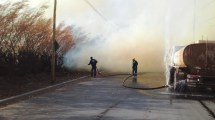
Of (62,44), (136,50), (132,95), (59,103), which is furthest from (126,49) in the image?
(59,103)

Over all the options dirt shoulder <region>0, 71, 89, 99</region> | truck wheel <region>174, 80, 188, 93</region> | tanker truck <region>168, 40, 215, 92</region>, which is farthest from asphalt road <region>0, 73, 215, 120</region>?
truck wheel <region>174, 80, 188, 93</region>

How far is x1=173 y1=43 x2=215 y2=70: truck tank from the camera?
70.1ft

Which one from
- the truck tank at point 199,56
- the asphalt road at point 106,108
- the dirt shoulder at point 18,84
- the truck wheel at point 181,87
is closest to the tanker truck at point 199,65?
the truck tank at point 199,56

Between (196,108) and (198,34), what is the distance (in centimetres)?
2108

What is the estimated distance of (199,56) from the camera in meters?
21.5

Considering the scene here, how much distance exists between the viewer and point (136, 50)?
48.2 metres

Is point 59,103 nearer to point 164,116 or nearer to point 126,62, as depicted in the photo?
point 164,116

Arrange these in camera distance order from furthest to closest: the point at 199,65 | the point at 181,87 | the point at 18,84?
1. the point at 18,84
2. the point at 181,87
3. the point at 199,65

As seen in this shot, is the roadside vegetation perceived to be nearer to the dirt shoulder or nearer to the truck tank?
the dirt shoulder

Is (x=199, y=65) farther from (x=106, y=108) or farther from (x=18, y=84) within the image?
(x=18, y=84)

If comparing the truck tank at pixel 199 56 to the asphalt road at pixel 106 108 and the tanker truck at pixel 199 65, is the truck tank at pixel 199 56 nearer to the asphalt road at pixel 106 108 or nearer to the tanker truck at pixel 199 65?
the tanker truck at pixel 199 65

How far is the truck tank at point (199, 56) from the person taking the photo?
21375 mm

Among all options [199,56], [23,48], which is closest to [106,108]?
[199,56]

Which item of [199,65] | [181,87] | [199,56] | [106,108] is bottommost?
[106,108]
